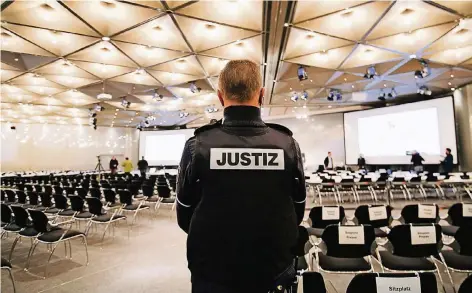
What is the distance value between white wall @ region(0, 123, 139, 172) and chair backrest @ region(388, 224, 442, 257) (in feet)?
77.6

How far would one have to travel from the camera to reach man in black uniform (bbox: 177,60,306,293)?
3.43 feet

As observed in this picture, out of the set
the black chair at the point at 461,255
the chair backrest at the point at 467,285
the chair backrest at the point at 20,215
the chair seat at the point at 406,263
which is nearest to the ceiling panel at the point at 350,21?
the black chair at the point at 461,255

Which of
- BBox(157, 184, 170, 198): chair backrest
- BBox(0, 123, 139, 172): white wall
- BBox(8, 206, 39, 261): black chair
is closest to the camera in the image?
BBox(8, 206, 39, 261): black chair

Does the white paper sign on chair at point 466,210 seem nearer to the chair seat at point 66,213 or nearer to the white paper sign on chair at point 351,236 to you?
the white paper sign on chair at point 351,236

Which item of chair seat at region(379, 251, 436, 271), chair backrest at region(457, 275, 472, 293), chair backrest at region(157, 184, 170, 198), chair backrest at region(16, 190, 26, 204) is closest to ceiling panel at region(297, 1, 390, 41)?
chair seat at region(379, 251, 436, 271)

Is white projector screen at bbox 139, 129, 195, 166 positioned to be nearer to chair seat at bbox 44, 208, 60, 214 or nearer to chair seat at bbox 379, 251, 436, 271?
chair seat at bbox 44, 208, 60, 214

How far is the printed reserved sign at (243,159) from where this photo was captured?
109 centimetres

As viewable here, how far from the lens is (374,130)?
50.6ft

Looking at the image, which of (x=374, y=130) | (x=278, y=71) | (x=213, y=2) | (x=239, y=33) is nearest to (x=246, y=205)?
(x=213, y=2)

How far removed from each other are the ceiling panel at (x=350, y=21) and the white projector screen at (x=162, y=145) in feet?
53.2

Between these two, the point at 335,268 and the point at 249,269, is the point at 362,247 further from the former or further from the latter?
the point at 249,269

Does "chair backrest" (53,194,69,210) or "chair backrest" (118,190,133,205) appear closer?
"chair backrest" (53,194,69,210)

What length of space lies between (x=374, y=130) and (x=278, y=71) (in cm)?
863

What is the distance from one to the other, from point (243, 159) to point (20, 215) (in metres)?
4.90
